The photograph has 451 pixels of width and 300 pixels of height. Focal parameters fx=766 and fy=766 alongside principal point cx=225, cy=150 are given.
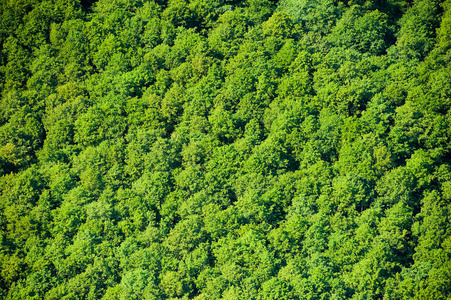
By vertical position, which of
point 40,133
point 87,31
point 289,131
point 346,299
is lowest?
point 346,299

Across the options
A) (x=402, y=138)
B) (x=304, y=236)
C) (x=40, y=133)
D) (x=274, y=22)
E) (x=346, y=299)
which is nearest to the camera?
(x=346, y=299)

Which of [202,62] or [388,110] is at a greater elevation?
[202,62]

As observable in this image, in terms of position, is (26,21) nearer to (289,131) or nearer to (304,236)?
(289,131)

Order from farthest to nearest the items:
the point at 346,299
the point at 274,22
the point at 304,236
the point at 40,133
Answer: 1. the point at 274,22
2. the point at 40,133
3. the point at 304,236
4. the point at 346,299

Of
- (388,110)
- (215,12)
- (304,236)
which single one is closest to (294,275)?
(304,236)

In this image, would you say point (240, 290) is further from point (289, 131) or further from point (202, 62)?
point (202, 62)

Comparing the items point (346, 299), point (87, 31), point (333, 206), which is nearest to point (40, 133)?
point (87, 31)

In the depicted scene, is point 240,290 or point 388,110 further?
point 388,110
